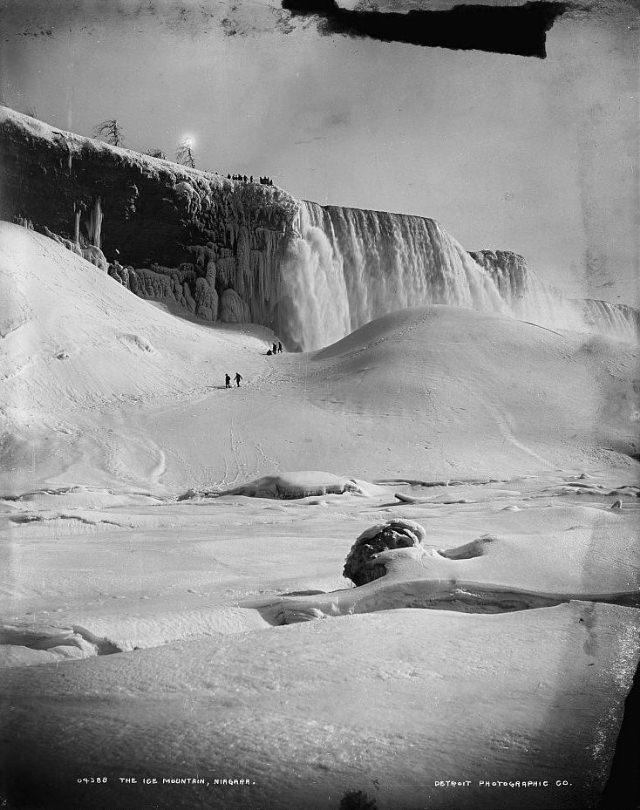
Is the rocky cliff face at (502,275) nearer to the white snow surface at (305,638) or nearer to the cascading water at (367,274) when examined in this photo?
the cascading water at (367,274)

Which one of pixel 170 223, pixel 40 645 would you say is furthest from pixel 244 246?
pixel 40 645

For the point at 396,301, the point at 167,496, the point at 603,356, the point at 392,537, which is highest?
the point at 396,301

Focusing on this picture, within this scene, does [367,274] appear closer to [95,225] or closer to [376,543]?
[95,225]

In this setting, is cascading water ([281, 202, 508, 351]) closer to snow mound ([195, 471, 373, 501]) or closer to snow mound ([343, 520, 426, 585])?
snow mound ([195, 471, 373, 501])

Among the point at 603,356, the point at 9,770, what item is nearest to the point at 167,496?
the point at 9,770

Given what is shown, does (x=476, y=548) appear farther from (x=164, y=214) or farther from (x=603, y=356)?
(x=164, y=214)

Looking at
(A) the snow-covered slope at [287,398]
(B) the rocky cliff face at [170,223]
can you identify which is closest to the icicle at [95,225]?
(B) the rocky cliff face at [170,223]
